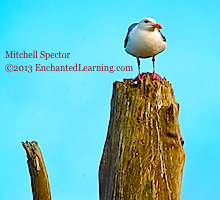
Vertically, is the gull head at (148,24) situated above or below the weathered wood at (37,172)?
above

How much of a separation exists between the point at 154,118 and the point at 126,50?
2.07 meters

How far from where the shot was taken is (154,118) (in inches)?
165

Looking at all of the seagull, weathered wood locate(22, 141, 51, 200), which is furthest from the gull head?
weathered wood locate(22, 141, 51, 200)

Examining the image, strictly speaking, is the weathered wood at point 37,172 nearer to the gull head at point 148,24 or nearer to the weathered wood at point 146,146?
the weathered wood at point 146,146

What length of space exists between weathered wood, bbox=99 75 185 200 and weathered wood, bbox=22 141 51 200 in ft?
8.91

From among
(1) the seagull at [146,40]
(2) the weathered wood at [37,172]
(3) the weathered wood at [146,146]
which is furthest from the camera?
(2) the weathered wood at [37,172]

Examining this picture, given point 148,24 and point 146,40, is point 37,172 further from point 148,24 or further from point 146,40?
point 148,24

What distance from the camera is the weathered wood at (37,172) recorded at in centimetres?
678

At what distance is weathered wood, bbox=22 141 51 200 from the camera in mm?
6781

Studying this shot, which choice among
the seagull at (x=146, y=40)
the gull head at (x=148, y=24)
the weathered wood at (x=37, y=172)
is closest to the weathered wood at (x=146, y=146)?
the seagull at (x=146, y=40)

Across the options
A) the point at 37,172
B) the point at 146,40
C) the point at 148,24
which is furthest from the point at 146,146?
the point at 37,172

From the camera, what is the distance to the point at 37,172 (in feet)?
22.3

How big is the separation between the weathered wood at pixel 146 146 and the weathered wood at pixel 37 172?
8.91ft

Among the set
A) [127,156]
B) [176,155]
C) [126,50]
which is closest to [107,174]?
[127,156]
